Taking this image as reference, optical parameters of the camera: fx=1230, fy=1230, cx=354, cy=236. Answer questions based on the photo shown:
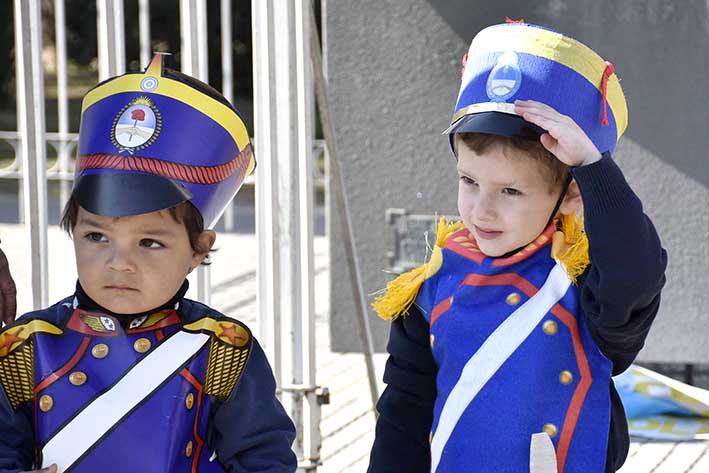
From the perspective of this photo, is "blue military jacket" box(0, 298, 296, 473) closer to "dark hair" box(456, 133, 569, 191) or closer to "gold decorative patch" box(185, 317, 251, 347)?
"gold decorative patch" box(185, 317, 251, 347)

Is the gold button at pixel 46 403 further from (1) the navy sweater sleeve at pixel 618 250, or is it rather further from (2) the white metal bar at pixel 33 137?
(1) the navy sweater sleeve at pixel 618 250

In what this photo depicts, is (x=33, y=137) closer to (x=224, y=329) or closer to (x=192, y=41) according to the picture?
(x=192, y=41)

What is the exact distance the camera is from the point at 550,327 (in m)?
2.25

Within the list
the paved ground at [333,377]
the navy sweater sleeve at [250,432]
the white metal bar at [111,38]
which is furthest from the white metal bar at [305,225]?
the navy sweater sleeve at [250,432]

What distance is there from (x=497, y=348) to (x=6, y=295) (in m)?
0.98

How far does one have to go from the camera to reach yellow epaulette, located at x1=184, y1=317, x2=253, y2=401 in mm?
2270

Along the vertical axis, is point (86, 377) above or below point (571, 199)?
below

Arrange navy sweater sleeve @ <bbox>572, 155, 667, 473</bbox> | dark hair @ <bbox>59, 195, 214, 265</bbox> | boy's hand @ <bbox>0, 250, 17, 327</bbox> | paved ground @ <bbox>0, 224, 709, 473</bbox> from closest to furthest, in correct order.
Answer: navy sweater sleeve @ <bbox>572, 155, 667, 473</bbox> < dark hair @ <bbox>59, 195, 214, 265</bbox> < boy's hand @ <bbox>0, 250, 17, 327</bbox> < paved ground @ <bbox>0, 224, 709, 473</bbox>

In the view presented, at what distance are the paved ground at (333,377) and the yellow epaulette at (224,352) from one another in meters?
1.01

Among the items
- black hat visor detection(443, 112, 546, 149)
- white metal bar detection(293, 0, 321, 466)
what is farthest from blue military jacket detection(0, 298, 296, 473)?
white metal bar detection(293, 0, 321, 466)

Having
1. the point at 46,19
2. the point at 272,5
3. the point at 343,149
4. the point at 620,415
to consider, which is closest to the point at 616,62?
the point at 343,149

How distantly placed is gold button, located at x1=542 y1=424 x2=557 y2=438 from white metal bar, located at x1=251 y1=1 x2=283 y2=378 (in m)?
1.53

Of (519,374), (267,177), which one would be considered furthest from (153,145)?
(267,177)

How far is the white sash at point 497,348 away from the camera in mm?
2258
